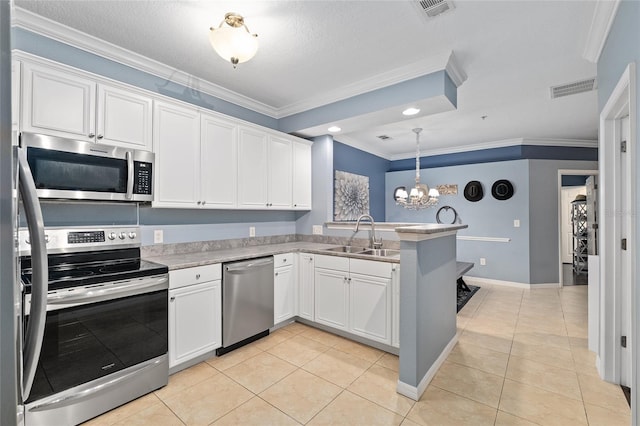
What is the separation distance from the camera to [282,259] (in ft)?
10.3

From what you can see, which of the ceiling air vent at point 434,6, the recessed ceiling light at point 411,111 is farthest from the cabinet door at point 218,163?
the ceiling air vent at point 434,6

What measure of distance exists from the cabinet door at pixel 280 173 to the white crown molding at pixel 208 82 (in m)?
0.54

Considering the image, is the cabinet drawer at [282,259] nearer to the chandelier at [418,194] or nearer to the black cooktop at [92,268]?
the black cooktop at [92,268]

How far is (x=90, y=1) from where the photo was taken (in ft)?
6.29

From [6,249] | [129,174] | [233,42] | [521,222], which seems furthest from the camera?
[521,222]

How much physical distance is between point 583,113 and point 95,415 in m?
6.08

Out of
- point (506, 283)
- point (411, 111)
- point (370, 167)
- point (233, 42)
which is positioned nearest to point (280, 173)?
point (411, 111)

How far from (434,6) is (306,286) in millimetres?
2741

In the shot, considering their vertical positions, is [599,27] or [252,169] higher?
[599,27]

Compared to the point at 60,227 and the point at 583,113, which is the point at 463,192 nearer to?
the point at 583,113

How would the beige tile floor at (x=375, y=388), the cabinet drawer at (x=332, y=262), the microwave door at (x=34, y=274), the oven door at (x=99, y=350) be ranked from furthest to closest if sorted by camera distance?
1. the cabinet drawer at (x=332, y=262)
2. the beige tile floor at (x=375, y=388)
3. the oven door at (x=99, y=350)
4. the microwave door at (x=34, y=274)

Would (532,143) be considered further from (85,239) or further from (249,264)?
(85,239)

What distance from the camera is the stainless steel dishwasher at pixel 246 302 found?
2584 mm

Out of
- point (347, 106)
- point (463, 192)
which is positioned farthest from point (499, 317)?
point (347, 106)
